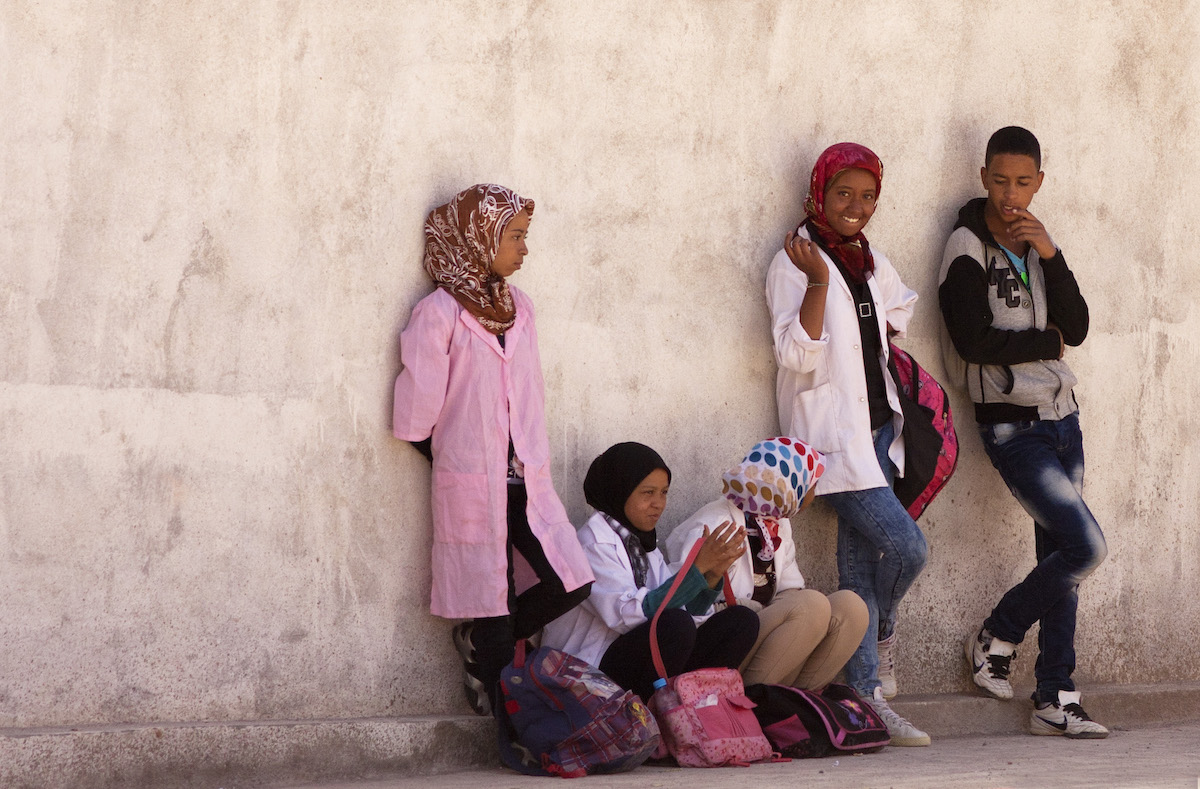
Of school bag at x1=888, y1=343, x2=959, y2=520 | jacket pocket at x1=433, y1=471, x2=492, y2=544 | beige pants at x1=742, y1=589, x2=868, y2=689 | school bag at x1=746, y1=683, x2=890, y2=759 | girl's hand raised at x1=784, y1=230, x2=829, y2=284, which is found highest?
girl's hand raised at x1=784, y1=230, x2=829, y2=284

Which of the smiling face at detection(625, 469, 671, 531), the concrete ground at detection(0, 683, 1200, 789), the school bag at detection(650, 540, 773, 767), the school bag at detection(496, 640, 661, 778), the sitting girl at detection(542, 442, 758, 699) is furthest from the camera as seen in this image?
the smiling face at detection(625, 469, 671, 531)

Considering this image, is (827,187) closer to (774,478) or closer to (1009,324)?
(1009,324)

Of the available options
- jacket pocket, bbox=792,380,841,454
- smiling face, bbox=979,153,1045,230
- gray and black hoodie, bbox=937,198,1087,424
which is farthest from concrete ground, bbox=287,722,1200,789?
smiling face, bbox=979,153,1045,230

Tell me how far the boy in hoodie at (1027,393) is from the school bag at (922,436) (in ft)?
0.81

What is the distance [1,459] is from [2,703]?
69 cm

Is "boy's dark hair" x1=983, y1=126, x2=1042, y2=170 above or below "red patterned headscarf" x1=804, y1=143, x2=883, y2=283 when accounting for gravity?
above

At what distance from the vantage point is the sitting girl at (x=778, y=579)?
482 cm

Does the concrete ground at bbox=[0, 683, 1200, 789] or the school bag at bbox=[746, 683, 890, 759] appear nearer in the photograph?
the concrete ground at bbox=[0, 683, 1200, 789]

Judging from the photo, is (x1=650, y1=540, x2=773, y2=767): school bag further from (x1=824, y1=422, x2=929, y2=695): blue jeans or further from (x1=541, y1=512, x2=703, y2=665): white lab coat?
(x1=824, y1=422, x2=929, y2=695): blue jeans

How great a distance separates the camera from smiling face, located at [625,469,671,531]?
4.76m

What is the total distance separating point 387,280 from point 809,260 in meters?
1.53

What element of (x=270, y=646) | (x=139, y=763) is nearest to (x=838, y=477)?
(x=270, y=646)

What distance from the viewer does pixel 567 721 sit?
421 centimetres

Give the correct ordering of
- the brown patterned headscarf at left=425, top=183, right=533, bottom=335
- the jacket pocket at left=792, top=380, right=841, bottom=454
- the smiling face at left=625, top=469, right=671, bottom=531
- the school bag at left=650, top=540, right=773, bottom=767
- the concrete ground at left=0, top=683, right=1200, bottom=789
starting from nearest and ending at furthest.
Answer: the concrete ground at left=0, top=683, right=1200, bottom=789, the school bag at left=650, top=540, right=773, bottom=767, the brown patterned headscarf at left=425, top=183, right=533, bottom=335, the smiling face at left=625, top=469, right=671, bottom=531, the jacket pocket at left=792, top=380, right=841, bottom=454
